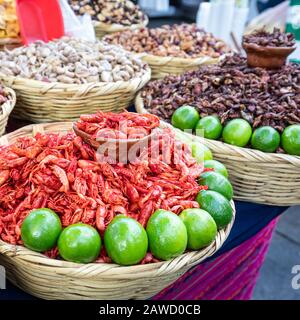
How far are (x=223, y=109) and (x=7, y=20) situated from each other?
115cm

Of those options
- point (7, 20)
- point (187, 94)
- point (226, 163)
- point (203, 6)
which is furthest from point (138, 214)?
point (203, 6)

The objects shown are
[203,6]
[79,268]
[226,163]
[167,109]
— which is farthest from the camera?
[203,6]

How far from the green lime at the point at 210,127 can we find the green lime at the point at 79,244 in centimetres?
61

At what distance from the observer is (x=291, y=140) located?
1254 mm

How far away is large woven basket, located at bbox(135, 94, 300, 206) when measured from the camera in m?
1.21

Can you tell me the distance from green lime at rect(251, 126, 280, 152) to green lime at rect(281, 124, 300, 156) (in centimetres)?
2

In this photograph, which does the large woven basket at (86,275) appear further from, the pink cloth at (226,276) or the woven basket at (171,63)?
the woven basket at (171,63)

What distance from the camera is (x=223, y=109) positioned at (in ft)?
4.65

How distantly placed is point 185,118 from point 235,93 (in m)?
0.26

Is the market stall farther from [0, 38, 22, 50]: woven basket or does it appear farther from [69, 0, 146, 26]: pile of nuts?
[69, 0, 146, 26]: pile of nuts

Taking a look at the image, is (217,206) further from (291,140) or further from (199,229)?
(291,140)
